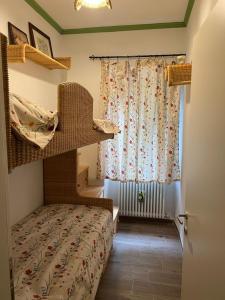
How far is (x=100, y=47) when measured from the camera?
3.27 m

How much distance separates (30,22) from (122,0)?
96cm

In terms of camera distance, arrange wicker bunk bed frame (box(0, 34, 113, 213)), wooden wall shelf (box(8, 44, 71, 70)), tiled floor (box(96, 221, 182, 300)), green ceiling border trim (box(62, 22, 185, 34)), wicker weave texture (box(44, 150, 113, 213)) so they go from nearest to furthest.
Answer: wicker bunk bed frame (box(0, 34, 113, 213))
wooden wall shelf (box(8, 44, 71, 70))
tiled floor (box(96, 221, 182, 300))
wicker weave texture (box(44, 150, 113, 213))
green ceiling border trim (box(62, 22, 185, 34))

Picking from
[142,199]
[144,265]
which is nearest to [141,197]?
[142,199]

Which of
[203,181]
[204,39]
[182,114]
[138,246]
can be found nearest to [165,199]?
[138,246]

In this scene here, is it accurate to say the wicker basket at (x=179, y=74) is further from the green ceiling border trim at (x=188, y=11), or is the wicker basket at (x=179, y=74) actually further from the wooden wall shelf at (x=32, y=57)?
the wooden wall shelf at (x=32, y=57)

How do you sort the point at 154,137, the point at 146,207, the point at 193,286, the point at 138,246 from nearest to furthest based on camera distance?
1. the point at 193,286
2. the point at 138,246
3. the point at 154,137
4. the point at 146,207

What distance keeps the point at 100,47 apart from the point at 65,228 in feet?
7.66

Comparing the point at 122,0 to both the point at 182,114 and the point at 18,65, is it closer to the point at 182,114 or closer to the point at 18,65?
the point at 18,65

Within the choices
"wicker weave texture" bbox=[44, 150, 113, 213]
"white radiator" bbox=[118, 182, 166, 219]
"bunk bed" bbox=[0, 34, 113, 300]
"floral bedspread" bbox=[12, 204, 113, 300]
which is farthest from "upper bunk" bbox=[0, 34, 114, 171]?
"white radiator" bbox=[118, 182, 166, 219]

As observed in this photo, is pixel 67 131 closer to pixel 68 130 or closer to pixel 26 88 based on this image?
pixel 68 130

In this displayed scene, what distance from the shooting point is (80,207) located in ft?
8.73

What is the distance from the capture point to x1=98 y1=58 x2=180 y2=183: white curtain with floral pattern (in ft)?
10.4

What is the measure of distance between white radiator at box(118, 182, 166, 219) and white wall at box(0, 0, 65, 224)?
1.20m

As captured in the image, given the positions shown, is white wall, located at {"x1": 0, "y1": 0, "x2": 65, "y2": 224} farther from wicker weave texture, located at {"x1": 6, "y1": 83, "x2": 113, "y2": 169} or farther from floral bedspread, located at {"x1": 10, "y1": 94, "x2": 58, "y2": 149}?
floral bedspread, located at {"x1": 10, "y1": 94, "x2": 58, "y2": 149}
